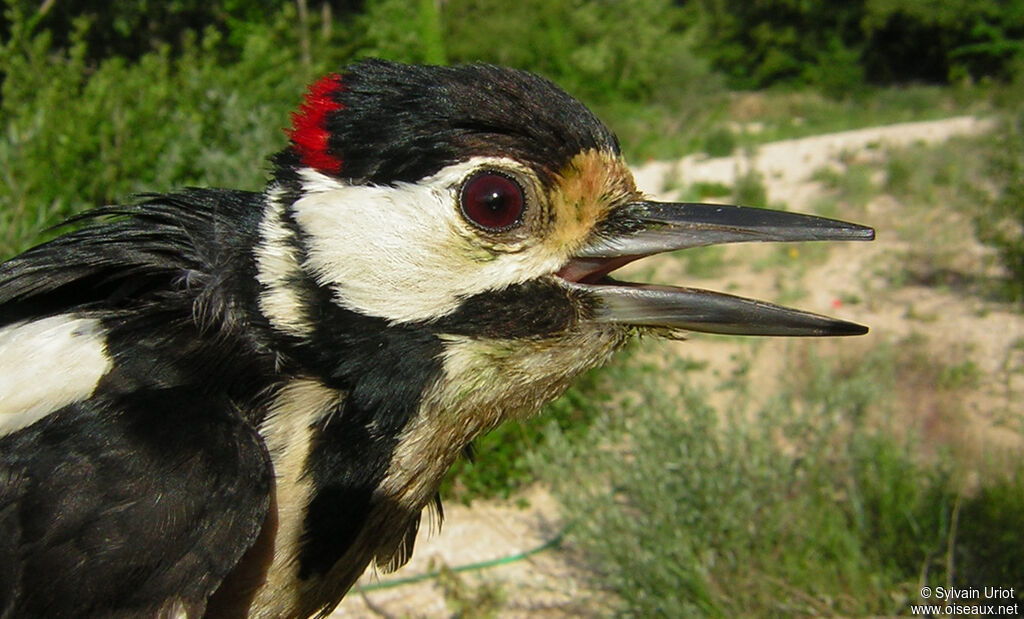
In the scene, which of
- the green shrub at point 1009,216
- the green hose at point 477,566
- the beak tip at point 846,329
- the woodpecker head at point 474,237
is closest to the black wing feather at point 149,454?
the woodpecker head at point 474,237

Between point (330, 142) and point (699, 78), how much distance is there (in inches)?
1188

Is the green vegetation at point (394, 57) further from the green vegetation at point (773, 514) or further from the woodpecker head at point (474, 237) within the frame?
the green vegetation at point (773, 514)

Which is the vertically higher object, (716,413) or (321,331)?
(321,331)

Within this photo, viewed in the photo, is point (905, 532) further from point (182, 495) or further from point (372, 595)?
point (182, 495)

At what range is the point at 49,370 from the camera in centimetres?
145

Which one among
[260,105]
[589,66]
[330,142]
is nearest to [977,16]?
[589,66]

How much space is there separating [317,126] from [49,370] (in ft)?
2.31

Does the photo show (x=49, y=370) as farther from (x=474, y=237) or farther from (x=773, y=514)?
(x=773, y=514)

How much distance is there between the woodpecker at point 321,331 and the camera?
4.35ft

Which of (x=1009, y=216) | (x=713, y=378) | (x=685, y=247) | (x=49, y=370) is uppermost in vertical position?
(x=685, y=247)

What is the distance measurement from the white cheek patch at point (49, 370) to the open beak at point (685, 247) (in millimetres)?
947

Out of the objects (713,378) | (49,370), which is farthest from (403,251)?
(713,378)

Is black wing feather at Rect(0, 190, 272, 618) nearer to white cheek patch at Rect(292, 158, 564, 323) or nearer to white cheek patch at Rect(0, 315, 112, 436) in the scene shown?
white cheek patch at Rect(0, 315, 112, 436)

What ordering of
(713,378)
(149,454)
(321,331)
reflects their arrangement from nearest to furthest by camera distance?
(149,454), (321,331), (713,378)
